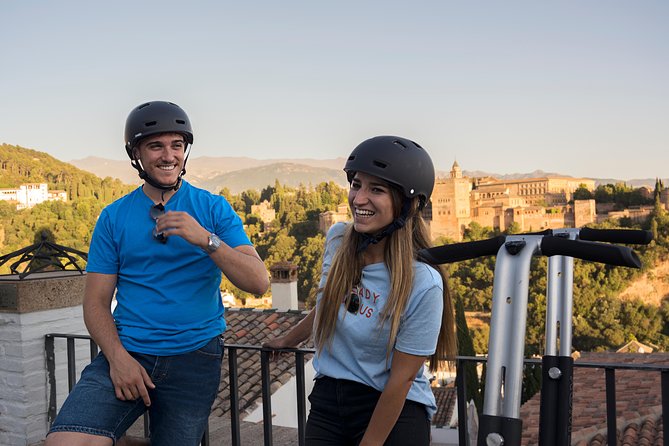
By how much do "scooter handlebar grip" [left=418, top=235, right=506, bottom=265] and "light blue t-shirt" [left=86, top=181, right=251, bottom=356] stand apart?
37.1 inches

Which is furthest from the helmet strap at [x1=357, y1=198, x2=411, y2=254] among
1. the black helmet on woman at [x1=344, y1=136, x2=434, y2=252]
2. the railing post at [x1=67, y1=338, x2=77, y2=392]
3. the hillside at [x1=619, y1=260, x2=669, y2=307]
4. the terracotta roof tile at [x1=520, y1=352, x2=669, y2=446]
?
the hillside at [x1=619, y1=260, x2=669, y2=307]

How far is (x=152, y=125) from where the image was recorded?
224cm

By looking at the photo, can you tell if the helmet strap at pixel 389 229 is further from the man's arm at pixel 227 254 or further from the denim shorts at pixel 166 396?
the denim shorts at pixel 166 396

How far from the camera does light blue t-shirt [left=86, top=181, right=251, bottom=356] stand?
83.9 inches

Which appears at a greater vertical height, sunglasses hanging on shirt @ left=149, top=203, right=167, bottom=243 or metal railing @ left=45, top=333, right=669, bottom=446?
sunglasses hanging on shirt @ left=149, top=203, right=167, bottom=243

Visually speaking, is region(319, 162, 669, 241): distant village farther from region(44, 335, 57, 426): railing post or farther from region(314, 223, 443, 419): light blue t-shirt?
region(314, 223, 443, 419): light blue t-shirt

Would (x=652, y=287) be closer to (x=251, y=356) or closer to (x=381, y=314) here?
(x=251, y=356)

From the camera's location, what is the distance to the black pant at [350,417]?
1.79 metres

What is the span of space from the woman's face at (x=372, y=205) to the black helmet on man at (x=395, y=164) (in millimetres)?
37

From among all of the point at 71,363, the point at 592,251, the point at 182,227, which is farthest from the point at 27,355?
the point at 592,251

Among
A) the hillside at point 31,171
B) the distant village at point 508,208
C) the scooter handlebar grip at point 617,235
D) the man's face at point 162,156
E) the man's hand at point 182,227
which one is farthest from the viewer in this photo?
the hillside at point 31,171

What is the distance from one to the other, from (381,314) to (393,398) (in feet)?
0.71

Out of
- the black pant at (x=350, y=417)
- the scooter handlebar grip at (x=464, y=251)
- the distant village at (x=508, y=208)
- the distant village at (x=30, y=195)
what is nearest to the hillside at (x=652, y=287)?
the distant village at (x=508, y=208)

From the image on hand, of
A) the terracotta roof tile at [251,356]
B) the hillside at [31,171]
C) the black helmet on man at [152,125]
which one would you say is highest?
the hillside at [31,171]
